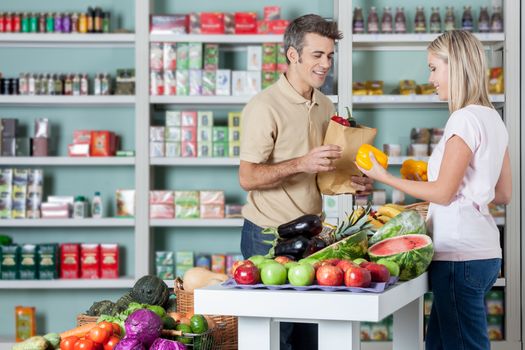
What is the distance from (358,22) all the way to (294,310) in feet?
11.7

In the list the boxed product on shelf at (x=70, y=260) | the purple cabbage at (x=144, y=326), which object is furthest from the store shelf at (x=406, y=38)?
the purple cabbage at (x=144, y=326)

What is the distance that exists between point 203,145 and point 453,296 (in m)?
3.03

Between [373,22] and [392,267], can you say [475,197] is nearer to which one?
[392,267]

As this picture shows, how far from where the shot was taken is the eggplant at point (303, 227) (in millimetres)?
2498

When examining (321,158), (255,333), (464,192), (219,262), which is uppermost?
(321,158)

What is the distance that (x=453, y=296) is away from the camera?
8.43 feet

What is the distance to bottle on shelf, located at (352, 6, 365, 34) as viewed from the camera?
5367 millimetres

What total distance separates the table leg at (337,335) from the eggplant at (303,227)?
442 mm

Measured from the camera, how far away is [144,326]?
2.61m

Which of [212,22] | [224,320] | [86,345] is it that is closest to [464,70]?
[224,320]

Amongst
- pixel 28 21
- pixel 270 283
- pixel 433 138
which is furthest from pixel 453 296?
pixel 28 21

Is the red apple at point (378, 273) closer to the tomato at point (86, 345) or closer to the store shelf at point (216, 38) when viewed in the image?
the tomato at point (86, 345)

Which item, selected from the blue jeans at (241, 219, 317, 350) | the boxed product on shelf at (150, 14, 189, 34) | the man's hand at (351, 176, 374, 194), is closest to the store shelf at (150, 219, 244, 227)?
the boxed product on shelf at (150, 14, 189, 34)

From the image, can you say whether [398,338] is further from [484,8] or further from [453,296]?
[484,8]
